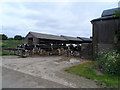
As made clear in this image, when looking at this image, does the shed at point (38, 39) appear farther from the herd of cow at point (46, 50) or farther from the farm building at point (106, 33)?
the farm building at point (106, 33)

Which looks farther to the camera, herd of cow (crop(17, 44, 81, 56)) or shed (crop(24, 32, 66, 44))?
shed (crop(24, 32, 66, 44))

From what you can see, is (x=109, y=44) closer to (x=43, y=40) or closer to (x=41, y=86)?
(x=41, y=86)

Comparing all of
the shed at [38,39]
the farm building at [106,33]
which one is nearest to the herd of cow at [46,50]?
the farm building at [106,33]

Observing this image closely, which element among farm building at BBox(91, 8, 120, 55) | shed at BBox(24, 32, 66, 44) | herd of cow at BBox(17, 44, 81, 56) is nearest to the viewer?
farm building at BBox(91, 8, 120, 55)

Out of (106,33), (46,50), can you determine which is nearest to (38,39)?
(46,50)

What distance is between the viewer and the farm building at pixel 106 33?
7398mm

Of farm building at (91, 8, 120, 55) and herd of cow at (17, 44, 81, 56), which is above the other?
farm building at (91, 8, 120, 55)

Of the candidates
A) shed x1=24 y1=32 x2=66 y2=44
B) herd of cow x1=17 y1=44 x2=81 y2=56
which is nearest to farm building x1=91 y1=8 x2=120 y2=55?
herd of cow x1=17 y1=44 x2=81 y2=56

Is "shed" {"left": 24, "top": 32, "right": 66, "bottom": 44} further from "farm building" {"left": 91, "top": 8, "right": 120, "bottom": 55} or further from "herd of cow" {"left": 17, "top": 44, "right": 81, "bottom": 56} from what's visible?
"farm building" {"left": 91, "top": 8, "right": 120, "bottom": 55}

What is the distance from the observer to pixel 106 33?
7.93 m

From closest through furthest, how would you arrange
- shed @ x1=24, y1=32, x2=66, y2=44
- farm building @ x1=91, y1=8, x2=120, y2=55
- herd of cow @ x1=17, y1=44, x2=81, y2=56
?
farm building @ x1=91, y1=8, x2=120, y2=55 < herd of cow @ x1=17, y1=44, x2=81, y2=56 < shed @ x1=24, y1=32, x2=66, y2=44

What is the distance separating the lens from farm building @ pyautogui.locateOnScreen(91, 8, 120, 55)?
7398 millimetres

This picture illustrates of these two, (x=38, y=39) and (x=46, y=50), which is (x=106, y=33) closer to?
(x=46, y=50)

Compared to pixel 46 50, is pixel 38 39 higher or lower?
higher
